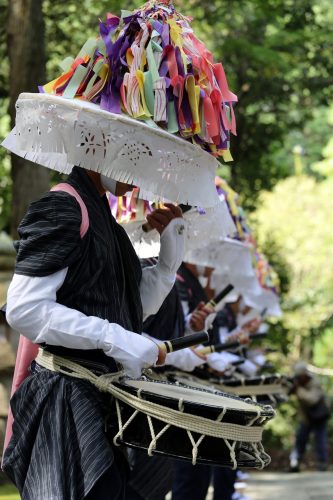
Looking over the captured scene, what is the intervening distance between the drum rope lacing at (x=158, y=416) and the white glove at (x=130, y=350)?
0.12 metres

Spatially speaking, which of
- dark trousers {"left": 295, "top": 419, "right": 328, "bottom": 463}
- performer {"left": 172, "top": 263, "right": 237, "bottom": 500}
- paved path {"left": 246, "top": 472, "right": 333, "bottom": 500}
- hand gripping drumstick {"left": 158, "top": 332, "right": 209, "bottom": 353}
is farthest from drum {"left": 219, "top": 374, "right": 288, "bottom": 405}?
dark trousers {"left": 295, "top": 419, "right": 328, "bottom": 463}

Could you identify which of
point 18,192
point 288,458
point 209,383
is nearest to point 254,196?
point 288,458

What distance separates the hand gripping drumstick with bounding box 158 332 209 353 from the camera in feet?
12.1

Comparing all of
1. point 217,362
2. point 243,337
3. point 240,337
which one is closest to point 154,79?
point 217,362

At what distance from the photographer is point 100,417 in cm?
368

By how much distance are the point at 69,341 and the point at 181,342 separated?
17.1 inches

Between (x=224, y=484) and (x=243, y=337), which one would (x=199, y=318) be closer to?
(x=224, y=484)

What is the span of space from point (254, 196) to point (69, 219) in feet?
41.0

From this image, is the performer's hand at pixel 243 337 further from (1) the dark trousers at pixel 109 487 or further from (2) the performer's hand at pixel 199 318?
(1) the dark trousers at pixel 109 487

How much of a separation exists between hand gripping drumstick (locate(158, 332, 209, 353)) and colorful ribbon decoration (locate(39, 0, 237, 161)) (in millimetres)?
731

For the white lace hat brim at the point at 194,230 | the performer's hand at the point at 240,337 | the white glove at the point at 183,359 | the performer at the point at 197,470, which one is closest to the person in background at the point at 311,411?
the performer at the point at 197,470

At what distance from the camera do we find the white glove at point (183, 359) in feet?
17.9

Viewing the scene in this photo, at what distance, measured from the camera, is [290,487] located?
37.6 feet

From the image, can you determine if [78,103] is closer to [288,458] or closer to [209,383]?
[209,383]
